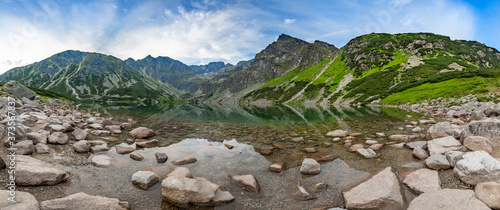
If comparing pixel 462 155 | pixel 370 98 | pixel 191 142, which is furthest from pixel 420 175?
pixel 370 98

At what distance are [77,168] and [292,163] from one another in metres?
13.4

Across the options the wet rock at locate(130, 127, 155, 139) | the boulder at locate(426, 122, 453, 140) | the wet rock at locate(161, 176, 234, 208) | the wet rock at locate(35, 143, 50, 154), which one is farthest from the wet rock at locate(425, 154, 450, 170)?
the wet rock at locate(35, 143, 50, 154)

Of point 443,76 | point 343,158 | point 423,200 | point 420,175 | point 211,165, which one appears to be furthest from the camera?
point 443,76

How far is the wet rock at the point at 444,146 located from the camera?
12625 millimetres

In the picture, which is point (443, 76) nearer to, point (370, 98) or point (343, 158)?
point (370, 98)

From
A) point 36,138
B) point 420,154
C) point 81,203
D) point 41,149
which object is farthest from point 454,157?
point 36,138

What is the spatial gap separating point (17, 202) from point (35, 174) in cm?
319

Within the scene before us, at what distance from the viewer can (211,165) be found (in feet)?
44.0

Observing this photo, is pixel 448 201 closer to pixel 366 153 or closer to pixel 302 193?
pixel 302 193

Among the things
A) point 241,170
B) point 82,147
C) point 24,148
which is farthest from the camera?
point 82,147

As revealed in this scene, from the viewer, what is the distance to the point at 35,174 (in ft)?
28.8

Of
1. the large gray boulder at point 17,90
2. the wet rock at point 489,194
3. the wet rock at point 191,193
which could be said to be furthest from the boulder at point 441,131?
the large gray boulder at point 17,90

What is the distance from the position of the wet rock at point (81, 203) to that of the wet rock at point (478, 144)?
63.0 ft

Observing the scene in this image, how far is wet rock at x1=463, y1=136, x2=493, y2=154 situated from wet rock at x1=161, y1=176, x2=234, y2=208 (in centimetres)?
1507
